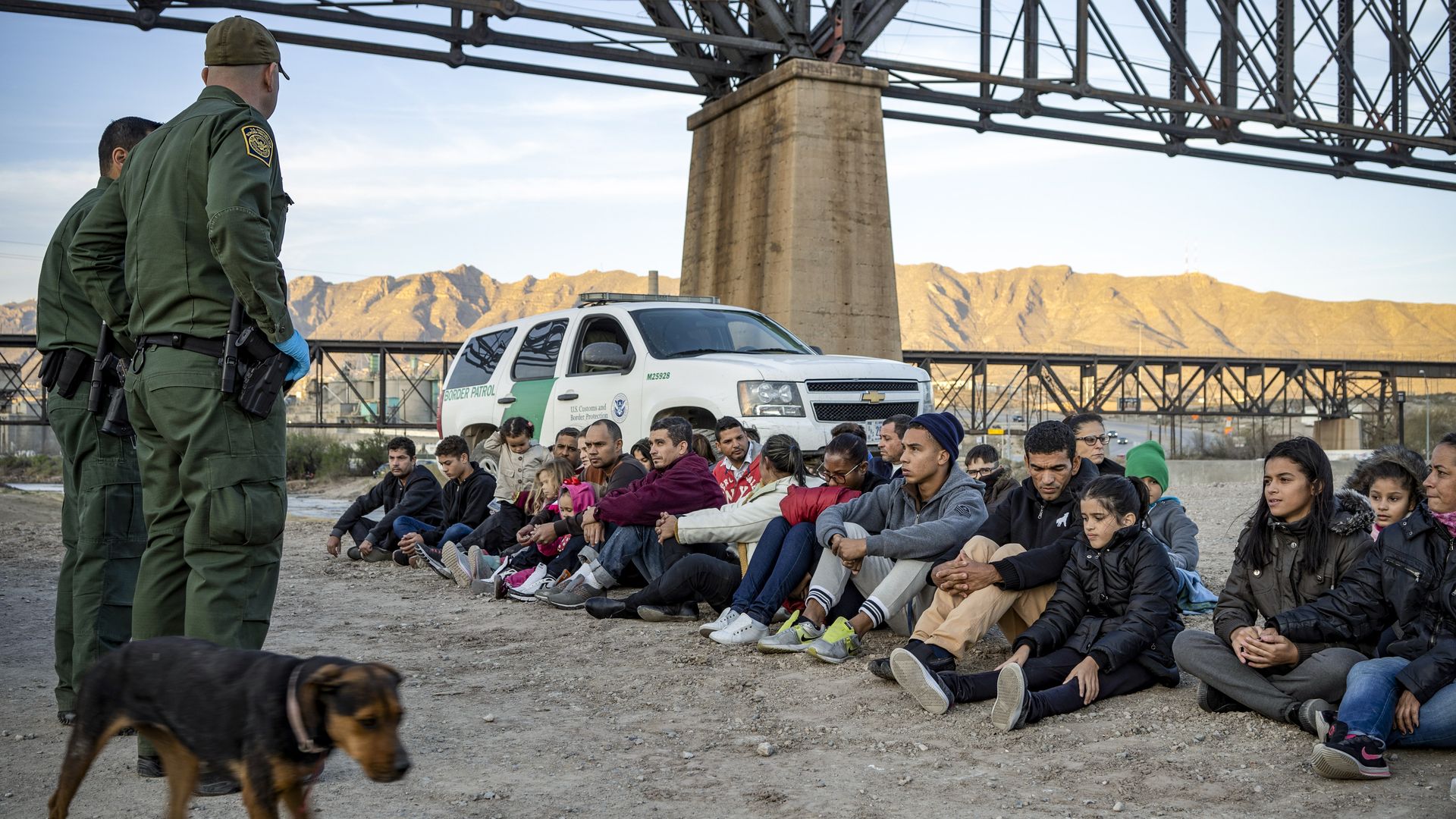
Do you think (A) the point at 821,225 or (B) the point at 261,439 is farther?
(A) the point at 821,225

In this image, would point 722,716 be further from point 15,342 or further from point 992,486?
point 15,342

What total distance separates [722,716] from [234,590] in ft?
7.01

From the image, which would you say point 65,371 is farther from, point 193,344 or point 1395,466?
point 1395,466

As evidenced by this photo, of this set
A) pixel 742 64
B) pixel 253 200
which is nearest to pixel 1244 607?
pixel 253 200

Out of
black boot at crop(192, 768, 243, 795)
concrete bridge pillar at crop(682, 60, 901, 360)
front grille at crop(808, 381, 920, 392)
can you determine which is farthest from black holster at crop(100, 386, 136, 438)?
concrete bridge pillar at crop(682, 60, 901, 360)

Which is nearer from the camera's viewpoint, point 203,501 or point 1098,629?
point 203,501

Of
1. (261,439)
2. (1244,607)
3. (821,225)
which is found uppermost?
(821,225)

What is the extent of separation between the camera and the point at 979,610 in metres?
5.55

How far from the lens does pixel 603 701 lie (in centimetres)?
554

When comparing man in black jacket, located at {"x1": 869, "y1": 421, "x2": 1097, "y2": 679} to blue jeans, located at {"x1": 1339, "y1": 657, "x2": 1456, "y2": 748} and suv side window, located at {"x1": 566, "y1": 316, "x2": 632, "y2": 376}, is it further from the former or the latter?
suv side window, located at {"x1": 566, "y1": 316, "x2": 632, "y2": 376}

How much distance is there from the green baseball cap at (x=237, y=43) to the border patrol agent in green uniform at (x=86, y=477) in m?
1.02

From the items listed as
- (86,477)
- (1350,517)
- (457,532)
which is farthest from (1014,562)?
(457,532)

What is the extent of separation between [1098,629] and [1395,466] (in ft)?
4.46

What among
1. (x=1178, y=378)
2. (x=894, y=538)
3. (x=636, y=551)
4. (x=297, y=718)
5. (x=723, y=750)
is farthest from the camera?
(x=1178, y=378)
